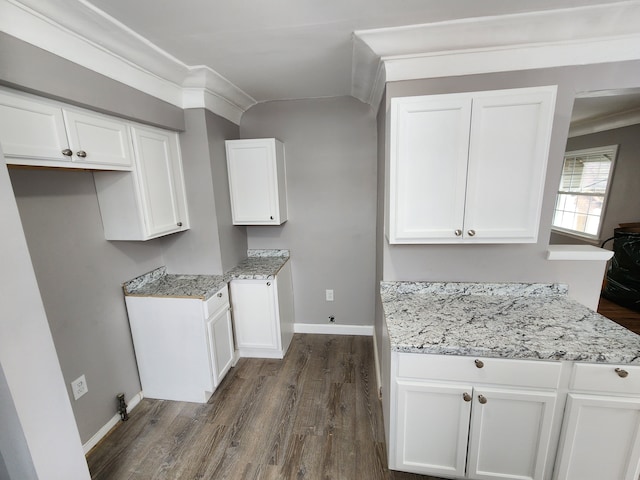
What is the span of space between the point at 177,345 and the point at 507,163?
2420 mm

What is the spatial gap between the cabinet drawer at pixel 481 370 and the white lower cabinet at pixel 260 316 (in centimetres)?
138

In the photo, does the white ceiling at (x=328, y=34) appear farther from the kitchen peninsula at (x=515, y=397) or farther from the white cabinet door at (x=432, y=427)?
the white cabinet door at (x=432, y=427)

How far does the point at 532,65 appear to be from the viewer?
1396 mm

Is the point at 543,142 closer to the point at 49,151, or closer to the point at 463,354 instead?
the point at 463,354

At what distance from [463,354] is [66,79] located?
2258 mm

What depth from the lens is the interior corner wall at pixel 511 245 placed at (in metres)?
1.39

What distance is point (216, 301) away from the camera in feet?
6.72

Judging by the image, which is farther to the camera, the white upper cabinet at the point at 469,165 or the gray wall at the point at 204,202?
the gray wall at the point at 204,202

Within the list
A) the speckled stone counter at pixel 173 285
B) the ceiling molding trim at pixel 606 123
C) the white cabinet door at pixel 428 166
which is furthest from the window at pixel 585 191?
the speckled stone counter at pixel 173 285

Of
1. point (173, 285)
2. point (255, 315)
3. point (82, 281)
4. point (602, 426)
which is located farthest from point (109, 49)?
point (602, 426)

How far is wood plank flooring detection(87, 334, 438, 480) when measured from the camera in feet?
5.07

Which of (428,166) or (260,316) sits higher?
(428,166)

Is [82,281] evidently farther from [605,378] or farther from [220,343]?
[605,378]

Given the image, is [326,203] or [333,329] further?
[333,329]
